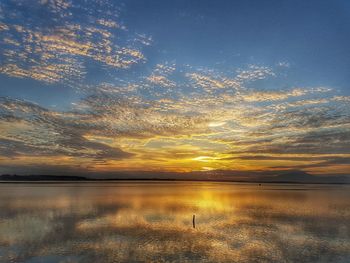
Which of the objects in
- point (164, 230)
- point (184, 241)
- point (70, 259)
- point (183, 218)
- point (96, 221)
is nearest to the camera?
point (70, 259)

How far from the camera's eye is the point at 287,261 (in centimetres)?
2334

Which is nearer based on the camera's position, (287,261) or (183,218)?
(287,261)

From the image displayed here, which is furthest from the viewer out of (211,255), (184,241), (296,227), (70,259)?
(296,227)

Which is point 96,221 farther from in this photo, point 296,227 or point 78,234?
point 296,227

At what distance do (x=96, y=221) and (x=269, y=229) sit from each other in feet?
69.3

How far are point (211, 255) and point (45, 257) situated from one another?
40.4ft

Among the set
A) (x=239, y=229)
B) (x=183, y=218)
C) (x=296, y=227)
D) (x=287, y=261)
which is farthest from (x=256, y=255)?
(x=183, y=218)

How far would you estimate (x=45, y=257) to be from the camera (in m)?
23.2

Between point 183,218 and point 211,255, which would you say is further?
point 183,218

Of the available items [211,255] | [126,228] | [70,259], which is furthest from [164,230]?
[70,259]

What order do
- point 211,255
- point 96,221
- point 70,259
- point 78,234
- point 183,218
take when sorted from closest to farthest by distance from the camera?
point 70,259 < point 211,255 < point 78,234 < point 96,221 < point 183,218

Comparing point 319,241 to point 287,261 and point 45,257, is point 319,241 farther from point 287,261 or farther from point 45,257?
point 45,257

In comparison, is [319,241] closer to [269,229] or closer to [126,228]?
[269,229]

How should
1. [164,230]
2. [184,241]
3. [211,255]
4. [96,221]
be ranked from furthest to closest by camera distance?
1. [96,221]
2. [164,230]
3. [184,241]
4. [211,255]
